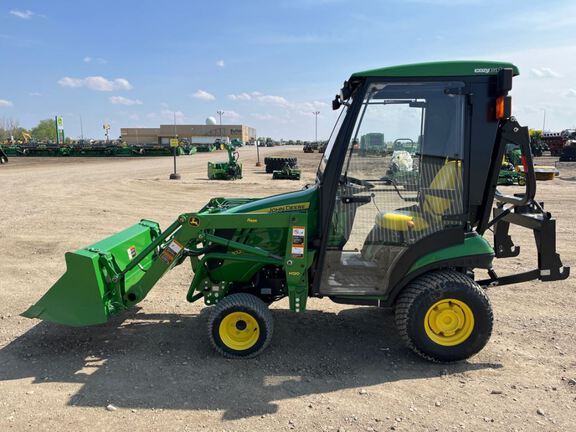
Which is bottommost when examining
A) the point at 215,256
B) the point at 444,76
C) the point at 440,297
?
the point at 440,297

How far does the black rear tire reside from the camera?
3701 millimetres

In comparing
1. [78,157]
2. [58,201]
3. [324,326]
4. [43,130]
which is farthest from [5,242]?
[43,130]

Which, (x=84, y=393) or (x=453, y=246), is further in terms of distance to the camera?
(x=453, y=246)

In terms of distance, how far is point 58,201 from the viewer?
12656 millimetres

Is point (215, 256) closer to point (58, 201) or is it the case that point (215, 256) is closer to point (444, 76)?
point (444, 76)

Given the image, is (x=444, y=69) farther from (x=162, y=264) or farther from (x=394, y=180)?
(x=162, y=264)

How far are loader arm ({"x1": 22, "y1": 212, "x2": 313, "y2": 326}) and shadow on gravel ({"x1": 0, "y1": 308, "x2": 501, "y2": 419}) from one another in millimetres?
397

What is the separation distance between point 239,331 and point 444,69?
2.67 m

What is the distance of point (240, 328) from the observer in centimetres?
391

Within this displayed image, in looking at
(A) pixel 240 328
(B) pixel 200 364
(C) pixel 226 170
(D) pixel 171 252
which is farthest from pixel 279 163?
(B) pixel 200 364

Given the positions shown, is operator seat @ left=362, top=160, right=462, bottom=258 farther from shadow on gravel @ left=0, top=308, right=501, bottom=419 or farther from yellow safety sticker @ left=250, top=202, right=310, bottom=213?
shadow on gravel @ left=0, top=308, right=501, bottom=419

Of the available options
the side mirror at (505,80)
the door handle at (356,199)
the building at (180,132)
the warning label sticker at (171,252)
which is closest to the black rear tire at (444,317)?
the door handle at (356,199)

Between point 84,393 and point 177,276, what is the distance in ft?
9.02

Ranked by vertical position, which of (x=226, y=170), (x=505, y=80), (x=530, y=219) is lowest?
(x=530, y=219)
